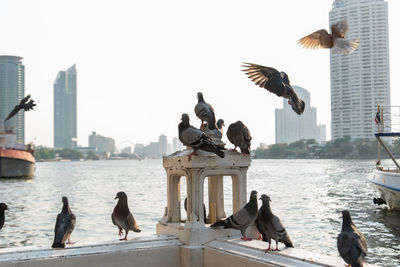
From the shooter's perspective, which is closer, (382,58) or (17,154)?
(17,154)

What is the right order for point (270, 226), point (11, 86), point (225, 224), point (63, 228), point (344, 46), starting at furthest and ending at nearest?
1. point (11, 86)
2. point (344, 46)
3. point (63, 228)
4. point (225, 224)
5. point (270, 226)

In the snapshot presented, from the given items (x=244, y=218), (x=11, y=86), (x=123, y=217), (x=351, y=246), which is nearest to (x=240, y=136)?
(x=244, y=218)

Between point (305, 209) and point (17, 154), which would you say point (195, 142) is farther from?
point (17, 154)

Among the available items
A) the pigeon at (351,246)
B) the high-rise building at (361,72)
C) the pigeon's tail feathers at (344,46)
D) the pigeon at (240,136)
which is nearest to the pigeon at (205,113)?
the pigeon at (240,136)

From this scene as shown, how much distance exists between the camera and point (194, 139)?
647cm

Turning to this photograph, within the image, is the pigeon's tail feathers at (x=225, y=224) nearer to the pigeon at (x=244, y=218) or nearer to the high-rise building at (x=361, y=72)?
the pigeon at (x=244, y=218)

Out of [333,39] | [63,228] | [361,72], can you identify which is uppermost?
[361,72]

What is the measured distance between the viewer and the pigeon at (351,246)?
191 inches

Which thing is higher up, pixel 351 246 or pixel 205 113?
pixel 205 113

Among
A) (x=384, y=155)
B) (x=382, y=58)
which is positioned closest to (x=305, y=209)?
(x=382, y=58)

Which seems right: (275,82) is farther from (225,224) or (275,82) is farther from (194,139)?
(225,224)

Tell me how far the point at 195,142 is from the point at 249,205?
3.57 feet

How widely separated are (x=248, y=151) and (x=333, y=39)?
3.34 meters

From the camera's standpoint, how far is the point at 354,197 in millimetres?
40125
